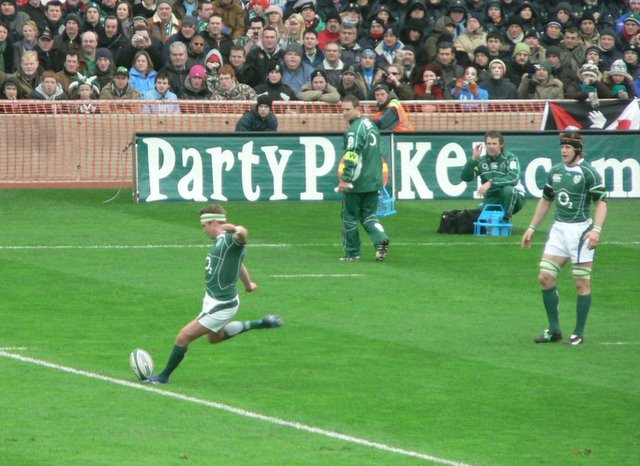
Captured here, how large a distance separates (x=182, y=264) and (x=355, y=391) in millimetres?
7238

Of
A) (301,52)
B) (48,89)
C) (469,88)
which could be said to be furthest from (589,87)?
(48,89)

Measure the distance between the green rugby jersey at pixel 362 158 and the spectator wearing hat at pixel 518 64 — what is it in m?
10.5

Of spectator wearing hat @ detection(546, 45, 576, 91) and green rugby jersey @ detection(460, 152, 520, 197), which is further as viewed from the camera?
spectator wearing hat @ detection(546, 45, 576, 91)

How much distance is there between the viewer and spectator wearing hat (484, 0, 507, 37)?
31047 mm

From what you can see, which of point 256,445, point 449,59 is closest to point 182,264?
point 256,445

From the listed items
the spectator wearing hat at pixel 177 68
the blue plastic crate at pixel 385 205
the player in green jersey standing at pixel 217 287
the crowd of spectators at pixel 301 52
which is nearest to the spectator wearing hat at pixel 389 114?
the crowd of spectators at pixel 301 52

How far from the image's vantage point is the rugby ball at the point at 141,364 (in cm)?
1252

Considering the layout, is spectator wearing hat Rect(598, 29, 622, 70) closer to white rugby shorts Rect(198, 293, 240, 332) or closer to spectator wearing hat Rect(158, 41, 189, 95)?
spectator wearing hat Rect(158, 41, 189, 95)

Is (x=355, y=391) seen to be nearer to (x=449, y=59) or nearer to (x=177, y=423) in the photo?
(x=177, y=423)

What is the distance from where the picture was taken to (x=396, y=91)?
27906 mm

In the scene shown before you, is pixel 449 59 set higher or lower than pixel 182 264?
higher

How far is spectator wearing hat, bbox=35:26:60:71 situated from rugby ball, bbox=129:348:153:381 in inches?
620

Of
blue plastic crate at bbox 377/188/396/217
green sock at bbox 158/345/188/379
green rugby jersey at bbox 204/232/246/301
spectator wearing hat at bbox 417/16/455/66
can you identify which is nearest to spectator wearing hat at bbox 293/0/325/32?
spectator wearing hat at bbox 417/16/455/66

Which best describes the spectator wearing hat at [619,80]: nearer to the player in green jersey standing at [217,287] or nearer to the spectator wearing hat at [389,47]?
the spectator wearing hat at [389,47]
